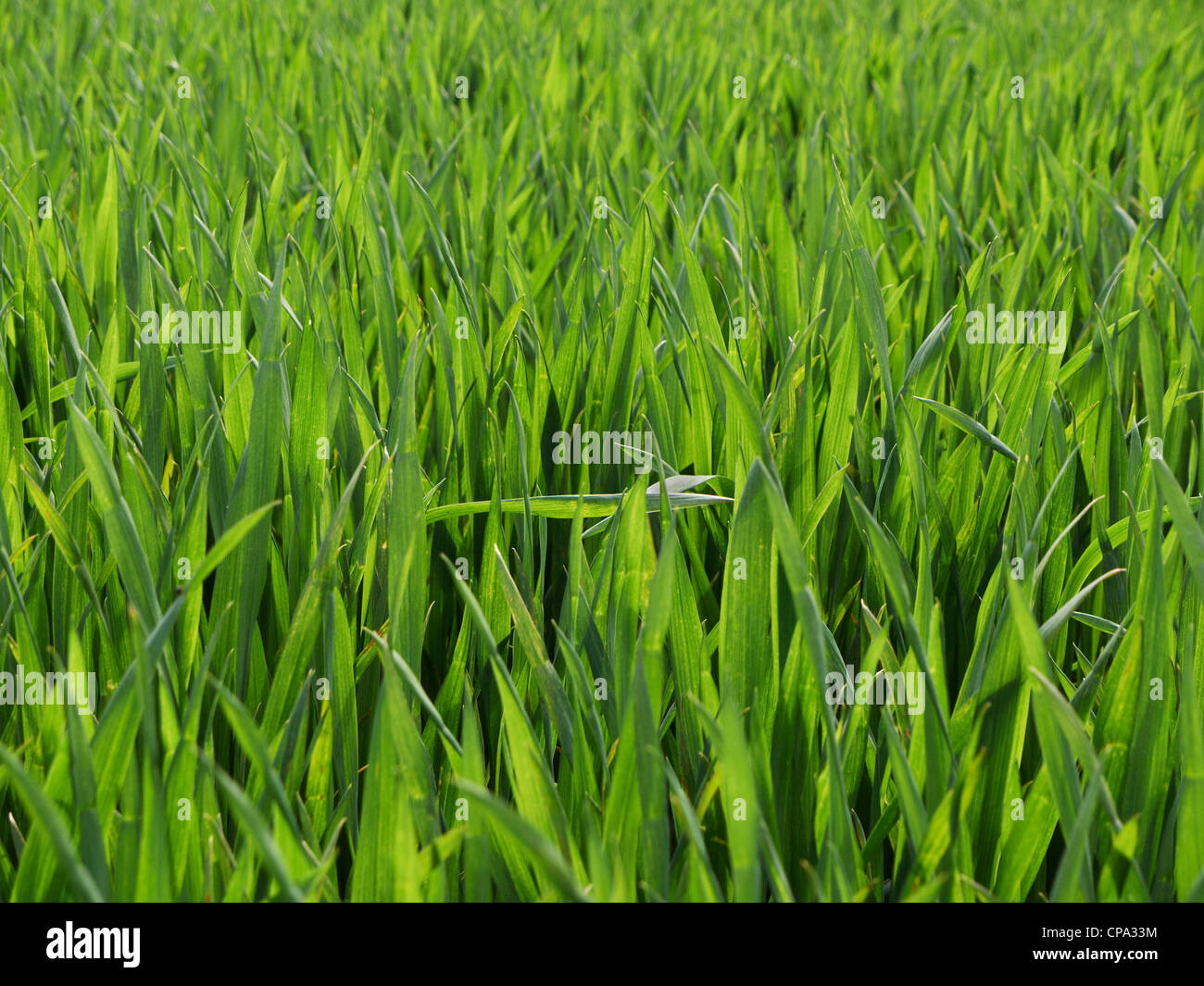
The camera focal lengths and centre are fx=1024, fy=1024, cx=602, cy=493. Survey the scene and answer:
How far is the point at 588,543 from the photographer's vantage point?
82 cm

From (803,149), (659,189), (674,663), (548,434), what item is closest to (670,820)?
(674,663)

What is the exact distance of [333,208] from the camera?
46.3 inches

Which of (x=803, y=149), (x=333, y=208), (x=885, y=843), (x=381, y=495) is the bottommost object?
(x=885, y=843)

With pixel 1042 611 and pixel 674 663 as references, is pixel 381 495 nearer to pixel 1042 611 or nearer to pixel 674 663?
pixel 674 663

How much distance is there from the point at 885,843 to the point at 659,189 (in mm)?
1001

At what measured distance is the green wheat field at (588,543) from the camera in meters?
0.52

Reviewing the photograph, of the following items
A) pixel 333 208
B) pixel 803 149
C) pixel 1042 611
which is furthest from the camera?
pixel 803 149

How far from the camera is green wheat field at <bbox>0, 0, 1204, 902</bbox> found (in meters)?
0.52

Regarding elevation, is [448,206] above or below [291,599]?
above

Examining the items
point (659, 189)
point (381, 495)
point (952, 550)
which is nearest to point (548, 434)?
point (381, 495)

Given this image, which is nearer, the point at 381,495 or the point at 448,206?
the point at 381,495

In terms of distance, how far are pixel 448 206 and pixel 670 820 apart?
1030 mm
